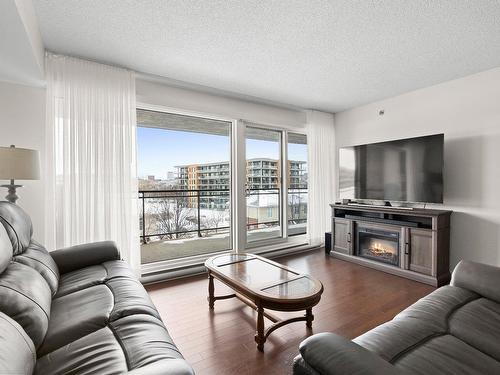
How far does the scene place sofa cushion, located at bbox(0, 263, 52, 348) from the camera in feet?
3.60

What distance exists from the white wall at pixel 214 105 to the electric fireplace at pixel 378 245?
201cm

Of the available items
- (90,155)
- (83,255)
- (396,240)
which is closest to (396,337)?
(83,255)

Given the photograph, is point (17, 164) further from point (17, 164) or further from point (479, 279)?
point (479, 279)

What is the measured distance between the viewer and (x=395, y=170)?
351cm

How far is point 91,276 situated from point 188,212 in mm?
3195

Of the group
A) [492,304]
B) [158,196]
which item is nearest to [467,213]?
[492,304]

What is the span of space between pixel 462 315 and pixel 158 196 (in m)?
4.31

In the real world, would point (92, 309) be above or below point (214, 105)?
below

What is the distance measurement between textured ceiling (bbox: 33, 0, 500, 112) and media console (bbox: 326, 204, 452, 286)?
1683mm

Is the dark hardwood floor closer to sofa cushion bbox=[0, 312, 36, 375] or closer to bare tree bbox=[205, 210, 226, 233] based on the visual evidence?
sofa cushion bbox=[0, 312, 36, 375]

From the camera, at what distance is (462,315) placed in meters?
1.38

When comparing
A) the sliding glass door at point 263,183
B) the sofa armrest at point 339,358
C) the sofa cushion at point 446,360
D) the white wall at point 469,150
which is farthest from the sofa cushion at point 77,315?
the white wall at point 469,150

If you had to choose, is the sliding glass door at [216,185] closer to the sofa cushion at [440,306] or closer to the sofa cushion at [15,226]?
the sofa cushion at [15,226]

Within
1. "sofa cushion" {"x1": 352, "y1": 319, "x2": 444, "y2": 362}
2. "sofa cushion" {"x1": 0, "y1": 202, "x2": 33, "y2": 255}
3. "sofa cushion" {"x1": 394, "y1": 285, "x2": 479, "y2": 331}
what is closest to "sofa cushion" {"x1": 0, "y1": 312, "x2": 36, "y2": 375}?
"sofa cushion" {"x1": 0, "y1": 202, "x2": 33, "y2": 255}
